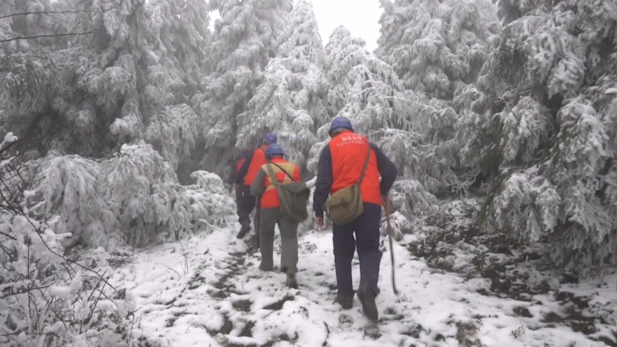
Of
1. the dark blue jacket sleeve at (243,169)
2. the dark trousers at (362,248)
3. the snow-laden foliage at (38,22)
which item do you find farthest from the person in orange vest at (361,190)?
the snow-laden foliage at (38,22)

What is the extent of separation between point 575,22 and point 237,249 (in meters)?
6.02

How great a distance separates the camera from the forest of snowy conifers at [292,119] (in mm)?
4262

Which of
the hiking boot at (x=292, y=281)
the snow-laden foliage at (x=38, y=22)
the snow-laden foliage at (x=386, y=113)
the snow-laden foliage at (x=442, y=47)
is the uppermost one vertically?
the snow-laden foliage at (x=38, y=22)

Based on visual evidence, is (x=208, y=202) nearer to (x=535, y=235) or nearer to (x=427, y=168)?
(x=427, y=168)

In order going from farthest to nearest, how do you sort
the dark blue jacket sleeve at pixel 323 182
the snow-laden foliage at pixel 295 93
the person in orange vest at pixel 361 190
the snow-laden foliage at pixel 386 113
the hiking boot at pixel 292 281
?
the snow-laden foliage at pixel 295 93
the snow-laden foliage at pixel 386 113
the hiking boot at pixel 292 281
the dark blue jacket sleeve at pixel 323 182
the person in orange vest at pixel 361 190

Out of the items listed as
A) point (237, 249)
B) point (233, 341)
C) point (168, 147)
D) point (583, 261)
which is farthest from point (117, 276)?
point (583, 261)

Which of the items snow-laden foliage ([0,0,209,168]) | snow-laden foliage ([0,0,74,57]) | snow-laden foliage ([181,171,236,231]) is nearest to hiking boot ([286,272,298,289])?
snow-laden foliage ([181,171,236,231])

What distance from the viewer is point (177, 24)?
1878 cm

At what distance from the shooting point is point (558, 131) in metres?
5.07

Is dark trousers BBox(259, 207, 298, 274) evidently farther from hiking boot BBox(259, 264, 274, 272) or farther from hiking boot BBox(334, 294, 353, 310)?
hiking boot BBox(334, 294, 353, 310)

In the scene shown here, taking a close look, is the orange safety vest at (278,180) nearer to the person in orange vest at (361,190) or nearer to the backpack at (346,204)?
the person in orange vest at (361,190)

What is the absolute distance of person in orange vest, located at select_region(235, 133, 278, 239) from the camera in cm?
701

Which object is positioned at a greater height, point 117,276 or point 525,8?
point 525,8

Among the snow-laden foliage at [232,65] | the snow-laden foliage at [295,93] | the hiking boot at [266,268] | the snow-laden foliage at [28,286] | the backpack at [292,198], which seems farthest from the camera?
the snow-laden foliage at [232,65]
